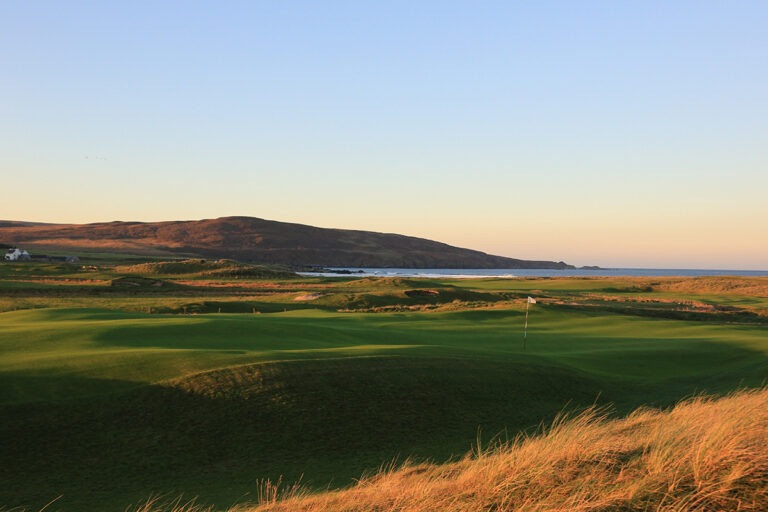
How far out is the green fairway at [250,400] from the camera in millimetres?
10891

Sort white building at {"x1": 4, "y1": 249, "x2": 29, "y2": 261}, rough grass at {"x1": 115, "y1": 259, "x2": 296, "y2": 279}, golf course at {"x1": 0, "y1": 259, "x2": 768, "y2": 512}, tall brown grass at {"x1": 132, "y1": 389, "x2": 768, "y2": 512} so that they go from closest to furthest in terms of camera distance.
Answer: tall brown grass at {"x1": 132, "y1": 389, "x2": 768, "y2": 512}
golf course at {"x1": 0, "y1": 259, "x2": 768, "y2": 512}
rough grass at {"x1": 115, "y1": 259, "x2": 296, "y2": 279}
white building at {"x1": 4, "y1": 249, "x2": 29, "y2": 261}

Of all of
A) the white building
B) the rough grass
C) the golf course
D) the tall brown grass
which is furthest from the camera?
the white building

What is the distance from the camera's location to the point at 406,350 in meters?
18.8

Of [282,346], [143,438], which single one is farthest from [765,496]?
[282,346]

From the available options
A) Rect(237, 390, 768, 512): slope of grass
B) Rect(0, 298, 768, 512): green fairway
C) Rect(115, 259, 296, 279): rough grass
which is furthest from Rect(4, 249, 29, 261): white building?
Rect(237, 390, 768, 512): slope of grass

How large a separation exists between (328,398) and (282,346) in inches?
266

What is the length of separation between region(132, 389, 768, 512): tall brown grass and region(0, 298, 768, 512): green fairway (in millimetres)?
3615

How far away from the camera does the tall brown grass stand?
620 centimetres

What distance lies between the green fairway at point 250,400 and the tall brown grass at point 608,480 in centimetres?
361

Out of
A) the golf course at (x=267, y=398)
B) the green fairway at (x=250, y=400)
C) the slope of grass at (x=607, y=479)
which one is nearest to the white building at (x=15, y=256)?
the golf course at (x=267, y=398)

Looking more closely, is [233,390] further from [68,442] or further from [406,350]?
[406,350]

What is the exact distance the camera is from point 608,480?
680cm

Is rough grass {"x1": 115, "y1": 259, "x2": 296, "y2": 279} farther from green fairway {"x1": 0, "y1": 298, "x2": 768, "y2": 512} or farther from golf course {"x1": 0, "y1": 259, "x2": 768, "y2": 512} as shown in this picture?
green fairway {"x1": 0, "y1": 298, "x2": 768, "y2": 512}

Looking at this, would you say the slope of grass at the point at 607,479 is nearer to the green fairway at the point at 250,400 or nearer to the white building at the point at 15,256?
the green fairway at the point at 250,400
